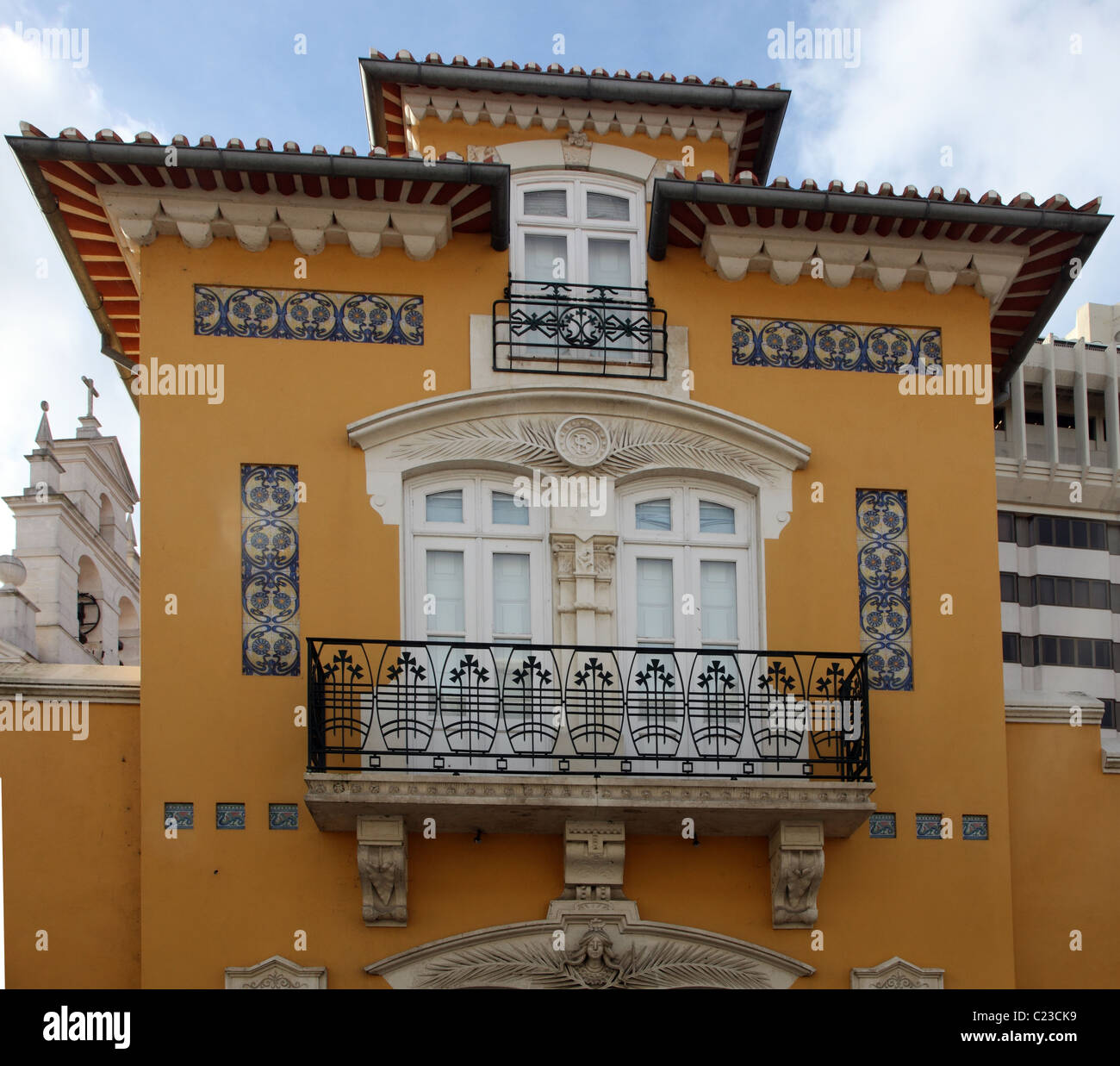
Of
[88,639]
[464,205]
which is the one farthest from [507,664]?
[88,639]

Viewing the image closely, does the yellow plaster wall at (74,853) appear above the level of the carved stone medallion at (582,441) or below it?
below

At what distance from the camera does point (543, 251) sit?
15758 mm

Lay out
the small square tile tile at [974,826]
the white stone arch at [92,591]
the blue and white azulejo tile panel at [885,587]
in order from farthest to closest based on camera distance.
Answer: the white stone arch at [92,591] → the blue and white azulejo tile panel at [885,587] → the small square tile tile at [974,826]

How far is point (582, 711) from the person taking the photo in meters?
13.8

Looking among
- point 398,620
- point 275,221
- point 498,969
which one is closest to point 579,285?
point 275,221

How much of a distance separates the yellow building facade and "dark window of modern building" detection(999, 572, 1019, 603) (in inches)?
495

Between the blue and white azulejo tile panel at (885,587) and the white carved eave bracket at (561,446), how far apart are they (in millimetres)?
704

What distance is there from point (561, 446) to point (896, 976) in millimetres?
4989

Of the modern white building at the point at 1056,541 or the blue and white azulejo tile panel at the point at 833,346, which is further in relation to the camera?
the modern white building at the point at 1056,541

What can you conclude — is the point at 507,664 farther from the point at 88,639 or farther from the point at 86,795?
the point at 88,639

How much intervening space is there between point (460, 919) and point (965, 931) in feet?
13.2

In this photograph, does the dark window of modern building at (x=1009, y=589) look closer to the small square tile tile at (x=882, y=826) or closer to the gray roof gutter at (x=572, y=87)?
the gray roof gutter at (x=572, y=87)

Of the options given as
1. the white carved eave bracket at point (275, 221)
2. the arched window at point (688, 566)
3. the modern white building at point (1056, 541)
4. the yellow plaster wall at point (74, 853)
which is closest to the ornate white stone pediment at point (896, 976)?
the arched window at point (688, 566)

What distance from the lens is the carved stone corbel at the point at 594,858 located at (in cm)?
1371
